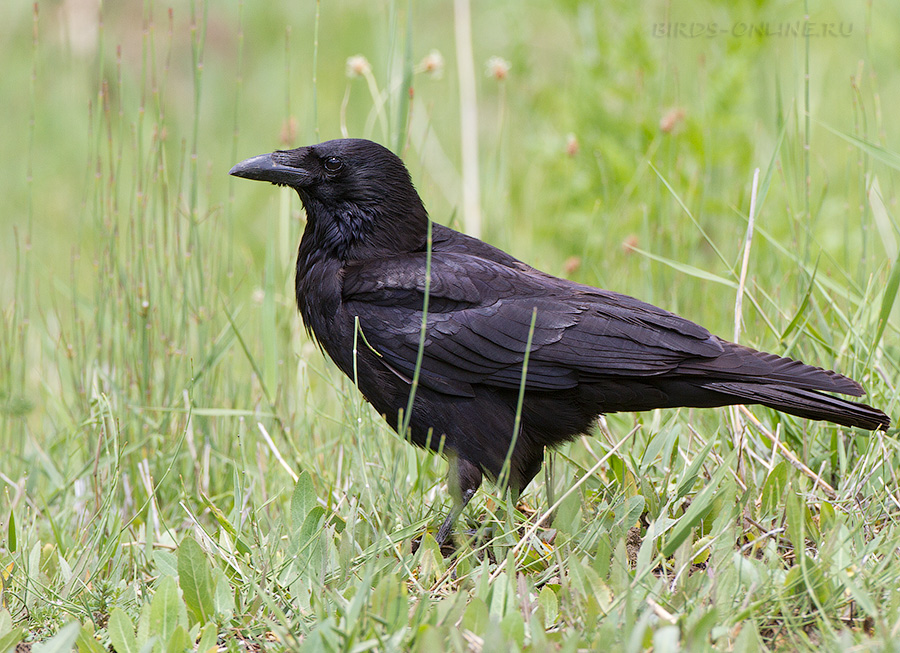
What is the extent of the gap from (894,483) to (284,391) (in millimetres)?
2441

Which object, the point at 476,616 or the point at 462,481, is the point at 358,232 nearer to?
the point at 462,481

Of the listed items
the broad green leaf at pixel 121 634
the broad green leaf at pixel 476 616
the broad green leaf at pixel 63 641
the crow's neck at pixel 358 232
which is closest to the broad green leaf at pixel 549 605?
the broad green leaf at pixel 476 616

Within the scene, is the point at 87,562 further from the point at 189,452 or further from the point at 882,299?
the point at 882,299

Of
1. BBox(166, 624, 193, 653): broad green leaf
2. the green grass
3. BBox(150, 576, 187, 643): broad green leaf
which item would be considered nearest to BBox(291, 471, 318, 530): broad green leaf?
the green grass

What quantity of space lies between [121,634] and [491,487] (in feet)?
5.60

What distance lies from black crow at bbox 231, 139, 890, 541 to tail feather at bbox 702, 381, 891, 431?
1 centimetres

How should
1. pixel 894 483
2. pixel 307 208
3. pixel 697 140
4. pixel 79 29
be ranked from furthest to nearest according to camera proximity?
1. pixel 79 29
2. pixel 697 140
3. pixel 307 208
4. pixel 894 483

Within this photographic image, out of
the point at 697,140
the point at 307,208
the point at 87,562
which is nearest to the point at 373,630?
the point at 87,562

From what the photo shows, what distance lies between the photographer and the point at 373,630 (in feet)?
6.96

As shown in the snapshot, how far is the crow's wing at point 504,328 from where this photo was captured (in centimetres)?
312

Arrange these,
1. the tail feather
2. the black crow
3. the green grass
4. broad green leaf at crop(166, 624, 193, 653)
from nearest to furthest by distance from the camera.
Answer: broad green leaf at crop(166, 624, 193, 653) < the green grass < the tail feather < the black crow

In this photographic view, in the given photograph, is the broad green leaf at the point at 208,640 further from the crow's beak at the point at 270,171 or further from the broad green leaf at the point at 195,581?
the crow's beak at the point at 270,171

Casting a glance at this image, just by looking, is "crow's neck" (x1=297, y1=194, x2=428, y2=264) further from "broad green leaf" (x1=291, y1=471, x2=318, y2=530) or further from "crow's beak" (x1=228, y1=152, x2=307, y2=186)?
"broad green leaf" (x1=291, y1=471, x2=318, y2=530)

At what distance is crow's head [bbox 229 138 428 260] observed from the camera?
3613 mm
